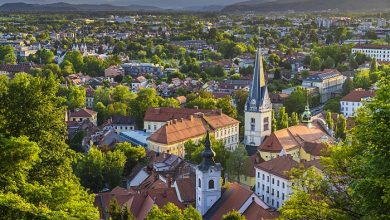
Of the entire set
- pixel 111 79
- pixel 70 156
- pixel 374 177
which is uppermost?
pixel 374 177

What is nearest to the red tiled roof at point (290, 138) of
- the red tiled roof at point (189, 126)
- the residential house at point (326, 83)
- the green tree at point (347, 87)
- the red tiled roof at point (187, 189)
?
the red tiled roof at point (189, 126)

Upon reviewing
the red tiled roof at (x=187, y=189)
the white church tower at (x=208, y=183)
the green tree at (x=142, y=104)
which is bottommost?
the green tree at (x=142, y=104)

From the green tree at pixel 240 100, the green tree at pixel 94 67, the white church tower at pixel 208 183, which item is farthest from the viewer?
the green tree at pixel 94 67

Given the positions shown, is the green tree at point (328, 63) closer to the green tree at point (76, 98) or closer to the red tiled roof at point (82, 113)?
the green tree at point (76, 98)

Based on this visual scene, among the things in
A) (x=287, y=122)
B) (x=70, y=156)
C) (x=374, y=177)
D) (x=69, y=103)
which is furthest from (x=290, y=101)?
(x=374, y=177)

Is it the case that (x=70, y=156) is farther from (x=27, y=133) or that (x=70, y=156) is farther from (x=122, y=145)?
(x=122, y=145)

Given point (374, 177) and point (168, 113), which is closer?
point (374, 177)

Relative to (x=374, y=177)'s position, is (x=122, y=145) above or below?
below

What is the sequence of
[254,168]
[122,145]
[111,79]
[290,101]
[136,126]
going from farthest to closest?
[111,79], [290,101], [136,126], [122,145], [254,168]
